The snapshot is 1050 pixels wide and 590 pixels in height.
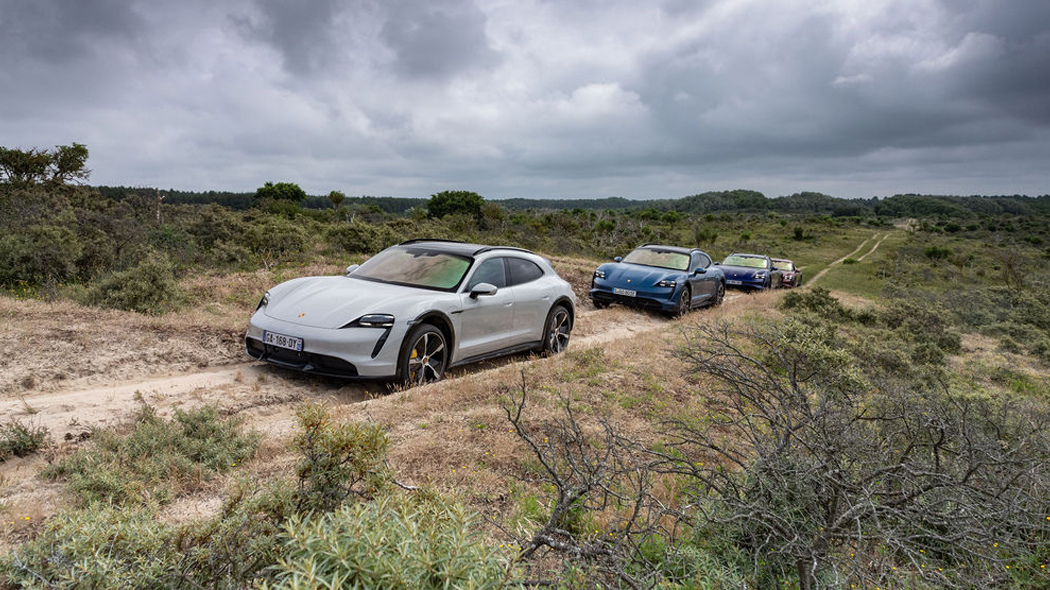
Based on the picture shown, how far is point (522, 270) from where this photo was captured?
299 inches

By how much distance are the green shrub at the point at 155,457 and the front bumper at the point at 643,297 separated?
9203 millimetres

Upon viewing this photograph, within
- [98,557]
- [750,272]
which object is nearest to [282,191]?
[750,272]

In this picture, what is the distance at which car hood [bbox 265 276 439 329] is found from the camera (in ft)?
18.4

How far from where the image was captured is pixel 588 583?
205 cm

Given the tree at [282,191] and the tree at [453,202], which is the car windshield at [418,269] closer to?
the tree at [453,202]

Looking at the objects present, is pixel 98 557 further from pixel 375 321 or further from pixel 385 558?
pixel 375 321

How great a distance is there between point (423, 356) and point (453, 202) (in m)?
42.8

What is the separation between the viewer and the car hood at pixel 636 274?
12.2 m

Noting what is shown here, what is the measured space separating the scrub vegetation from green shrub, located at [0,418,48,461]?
2cm

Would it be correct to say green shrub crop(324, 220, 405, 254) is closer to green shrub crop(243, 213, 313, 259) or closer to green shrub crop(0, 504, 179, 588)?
green shrub crop(243, 213, 313, 259)

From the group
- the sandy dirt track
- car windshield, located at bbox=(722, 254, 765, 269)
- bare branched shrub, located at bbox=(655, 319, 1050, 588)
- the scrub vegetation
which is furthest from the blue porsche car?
bare branched shrub, located at bbox=(655, 319, 1050, 588)

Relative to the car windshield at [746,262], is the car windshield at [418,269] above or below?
above

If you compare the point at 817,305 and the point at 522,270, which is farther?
the point at 817,305

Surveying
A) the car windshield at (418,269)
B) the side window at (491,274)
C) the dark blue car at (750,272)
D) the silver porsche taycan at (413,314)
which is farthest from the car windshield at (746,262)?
the car windshield at (418,269)
